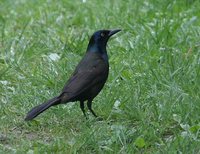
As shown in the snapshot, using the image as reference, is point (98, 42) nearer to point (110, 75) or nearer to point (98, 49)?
point (98, 49)

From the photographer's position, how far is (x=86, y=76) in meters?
6.41

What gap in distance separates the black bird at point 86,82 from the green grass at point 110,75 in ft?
0.69

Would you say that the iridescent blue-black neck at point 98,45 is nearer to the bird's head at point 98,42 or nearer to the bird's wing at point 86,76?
the bird's head at point 98,42

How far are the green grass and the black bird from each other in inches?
8.2

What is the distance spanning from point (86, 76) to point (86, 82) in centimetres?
6

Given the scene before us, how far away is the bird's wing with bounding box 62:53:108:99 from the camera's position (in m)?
6.28

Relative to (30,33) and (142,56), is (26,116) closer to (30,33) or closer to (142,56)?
(142,56)

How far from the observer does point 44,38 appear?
8578mm

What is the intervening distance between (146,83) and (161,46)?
1000 millimetres

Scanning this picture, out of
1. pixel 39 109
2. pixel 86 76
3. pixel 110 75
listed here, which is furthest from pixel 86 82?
pixel 110 75

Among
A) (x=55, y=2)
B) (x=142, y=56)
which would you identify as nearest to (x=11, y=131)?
(x=142, y=56)

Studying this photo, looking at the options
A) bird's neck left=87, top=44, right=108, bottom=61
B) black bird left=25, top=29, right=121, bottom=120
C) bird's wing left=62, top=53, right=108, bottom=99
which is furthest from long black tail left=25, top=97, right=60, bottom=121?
bird's neck left=87, top=44, right=108, bottom=61

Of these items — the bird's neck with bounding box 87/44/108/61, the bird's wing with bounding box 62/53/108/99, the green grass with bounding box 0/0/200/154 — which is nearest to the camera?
the green grass with bounding box 0/0/200/154

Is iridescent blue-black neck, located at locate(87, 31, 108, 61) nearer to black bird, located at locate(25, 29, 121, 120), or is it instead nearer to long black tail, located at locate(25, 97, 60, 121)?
black bird, located at locate(25, 29, 121, 120)
